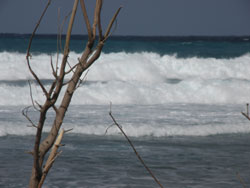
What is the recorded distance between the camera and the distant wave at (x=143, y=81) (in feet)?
44.1

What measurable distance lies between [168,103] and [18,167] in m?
7.97

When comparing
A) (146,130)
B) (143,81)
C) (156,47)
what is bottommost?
(156,47)

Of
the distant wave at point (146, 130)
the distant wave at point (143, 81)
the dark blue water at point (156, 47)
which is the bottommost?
the dark blue water at point (156, 47)

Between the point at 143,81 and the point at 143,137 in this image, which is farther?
the point at 143,81

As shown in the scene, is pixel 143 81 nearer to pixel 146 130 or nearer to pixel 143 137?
pixel 146 130

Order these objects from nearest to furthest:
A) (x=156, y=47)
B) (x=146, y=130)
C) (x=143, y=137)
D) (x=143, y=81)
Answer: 1. (x=143, y=137)
2. (x=146, y=130)
3. (x=143, y=81)
4. (x=156, y=47)

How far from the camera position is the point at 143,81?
19.0m

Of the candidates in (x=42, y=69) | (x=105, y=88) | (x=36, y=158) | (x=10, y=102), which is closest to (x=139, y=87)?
→ (x=105, y=88)

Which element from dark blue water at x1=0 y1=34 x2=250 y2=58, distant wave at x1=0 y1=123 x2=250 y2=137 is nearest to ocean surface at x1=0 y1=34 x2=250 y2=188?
distant wave at x1=0 y1=123 x2=250 y2=137

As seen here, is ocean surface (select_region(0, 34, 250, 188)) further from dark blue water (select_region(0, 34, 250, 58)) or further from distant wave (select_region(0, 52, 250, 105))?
dark blue water (select_region(0, 34, 250, 58))

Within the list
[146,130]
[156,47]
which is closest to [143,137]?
[146,130]

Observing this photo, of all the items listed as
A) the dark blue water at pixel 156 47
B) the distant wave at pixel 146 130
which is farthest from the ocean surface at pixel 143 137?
the dark blue water at pixel 156 47

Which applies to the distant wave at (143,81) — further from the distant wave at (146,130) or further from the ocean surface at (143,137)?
the distant wave at (146,130)

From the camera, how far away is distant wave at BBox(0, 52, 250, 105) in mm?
13438
